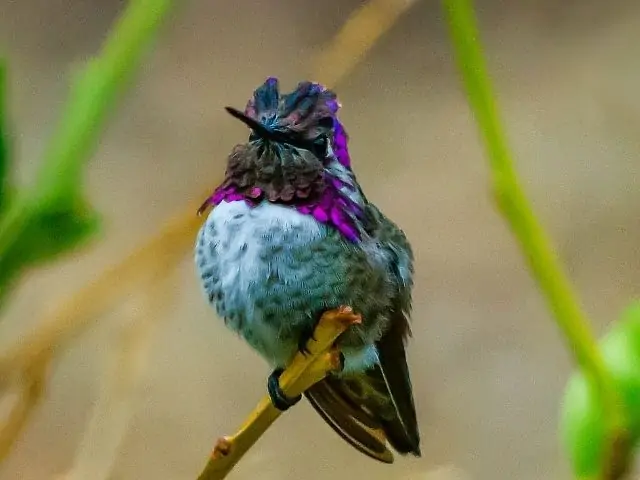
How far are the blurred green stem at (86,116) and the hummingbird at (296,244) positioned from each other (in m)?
0.06

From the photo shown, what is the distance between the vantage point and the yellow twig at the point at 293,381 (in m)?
0.27

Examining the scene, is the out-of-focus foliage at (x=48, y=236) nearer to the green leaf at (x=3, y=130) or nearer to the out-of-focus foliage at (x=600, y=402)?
the green leaf at (x=3, y=130)

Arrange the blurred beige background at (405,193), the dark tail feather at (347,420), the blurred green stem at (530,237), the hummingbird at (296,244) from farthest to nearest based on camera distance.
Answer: the blurred beige background at (405,193)
the dark tail feather at (347,420)
the hummingbird at (296,244)
the blurred green stem at (530,237)

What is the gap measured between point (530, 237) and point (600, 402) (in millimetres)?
42

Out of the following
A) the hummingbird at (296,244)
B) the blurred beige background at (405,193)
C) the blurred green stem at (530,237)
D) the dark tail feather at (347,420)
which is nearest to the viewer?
the blurred green stem at (530,237)

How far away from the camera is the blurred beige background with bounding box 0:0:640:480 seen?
110 centimetres

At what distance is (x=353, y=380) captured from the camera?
40cm

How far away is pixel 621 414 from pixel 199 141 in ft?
3.68

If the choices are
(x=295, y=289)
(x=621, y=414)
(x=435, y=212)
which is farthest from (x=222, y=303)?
(x=435, y=212)

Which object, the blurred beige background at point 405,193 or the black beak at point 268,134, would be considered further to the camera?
the blurred beige background at point 405,193

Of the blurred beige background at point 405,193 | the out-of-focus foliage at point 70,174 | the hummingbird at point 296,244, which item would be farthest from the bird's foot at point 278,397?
the blurred beige background at point 405,193

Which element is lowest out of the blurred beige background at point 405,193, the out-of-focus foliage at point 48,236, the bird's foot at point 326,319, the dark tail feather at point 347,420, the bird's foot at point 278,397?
the out-of-focus foliage at point 48,236

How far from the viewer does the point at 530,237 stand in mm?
194

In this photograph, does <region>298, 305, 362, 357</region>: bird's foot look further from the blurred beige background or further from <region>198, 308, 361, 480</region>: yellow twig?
the blurred beige background
